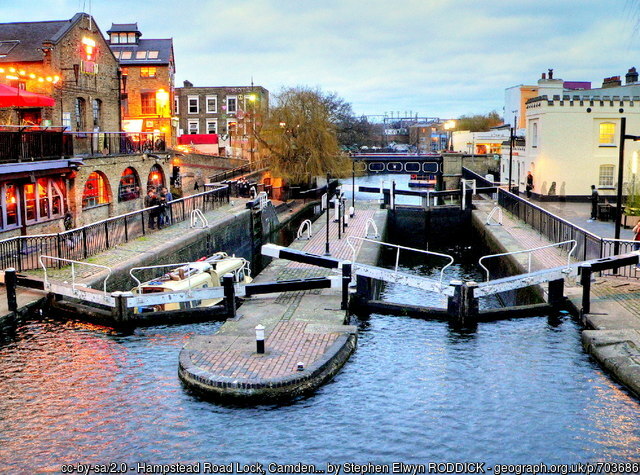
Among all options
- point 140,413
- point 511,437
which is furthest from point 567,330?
Result: point 140,413

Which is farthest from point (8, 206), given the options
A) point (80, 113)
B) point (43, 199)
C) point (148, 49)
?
point (148, 49)

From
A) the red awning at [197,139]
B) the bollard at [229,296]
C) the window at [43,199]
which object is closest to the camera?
the bollard at [229,296]

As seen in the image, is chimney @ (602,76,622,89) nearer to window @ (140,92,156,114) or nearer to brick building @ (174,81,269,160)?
window @ (140,92,156,114)

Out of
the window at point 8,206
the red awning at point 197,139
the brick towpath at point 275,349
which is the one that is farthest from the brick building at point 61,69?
the red awning at point 197,139

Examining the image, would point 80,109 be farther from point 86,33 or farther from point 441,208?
point 441,208

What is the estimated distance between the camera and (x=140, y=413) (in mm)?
11406

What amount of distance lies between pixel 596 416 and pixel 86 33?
→ 101 feet

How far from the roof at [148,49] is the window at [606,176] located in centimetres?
3428

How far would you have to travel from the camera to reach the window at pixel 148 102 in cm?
5341

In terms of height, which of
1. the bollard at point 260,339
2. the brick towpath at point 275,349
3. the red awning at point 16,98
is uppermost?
the red awning at point 16,98

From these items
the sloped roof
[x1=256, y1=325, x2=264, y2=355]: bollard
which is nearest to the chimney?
the sloped roof

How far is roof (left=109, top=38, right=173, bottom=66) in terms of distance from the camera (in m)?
54.0

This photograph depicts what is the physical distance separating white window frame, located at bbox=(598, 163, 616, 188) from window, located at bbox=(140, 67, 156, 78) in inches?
1371

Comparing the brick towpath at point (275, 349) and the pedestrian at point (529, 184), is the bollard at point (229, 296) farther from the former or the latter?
the pedestrian at point (529, 184)
